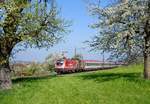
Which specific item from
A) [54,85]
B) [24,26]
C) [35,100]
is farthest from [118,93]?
[24,26]

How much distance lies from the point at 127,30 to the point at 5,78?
9.29m

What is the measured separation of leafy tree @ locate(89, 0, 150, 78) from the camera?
31000 mm

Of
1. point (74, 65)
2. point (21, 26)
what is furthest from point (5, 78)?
point (74, 65)

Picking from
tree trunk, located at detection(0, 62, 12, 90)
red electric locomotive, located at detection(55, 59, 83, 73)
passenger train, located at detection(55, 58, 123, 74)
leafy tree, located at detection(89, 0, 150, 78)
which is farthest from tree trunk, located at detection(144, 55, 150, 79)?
red electric locomotive, located at detection(55, 59, 83, 73)

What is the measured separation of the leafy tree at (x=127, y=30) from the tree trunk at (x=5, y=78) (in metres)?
7.09

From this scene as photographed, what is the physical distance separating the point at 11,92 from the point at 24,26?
186 inches

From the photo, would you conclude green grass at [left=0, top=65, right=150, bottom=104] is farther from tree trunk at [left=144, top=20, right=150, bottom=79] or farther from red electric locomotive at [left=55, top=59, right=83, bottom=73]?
red electric locomotive at [left=55, top=59, right=83, bottom=73]

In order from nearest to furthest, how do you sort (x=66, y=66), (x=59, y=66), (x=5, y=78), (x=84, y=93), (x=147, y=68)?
(x=84, y=93) → (x=147, y=68) → (x=5, y=78) → (x=66, y=66) → (x=59, y=66)

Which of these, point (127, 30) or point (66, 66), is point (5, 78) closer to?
point (127, 30)

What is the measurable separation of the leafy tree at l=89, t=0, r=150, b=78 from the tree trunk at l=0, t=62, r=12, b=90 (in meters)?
7.09

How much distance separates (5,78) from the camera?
3222cm

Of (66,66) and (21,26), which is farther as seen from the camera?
(66,66)

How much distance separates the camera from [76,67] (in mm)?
74125

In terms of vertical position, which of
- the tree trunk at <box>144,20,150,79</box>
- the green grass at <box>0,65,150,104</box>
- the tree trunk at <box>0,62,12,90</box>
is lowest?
the green grass at <box>0,65,150,104</box>
